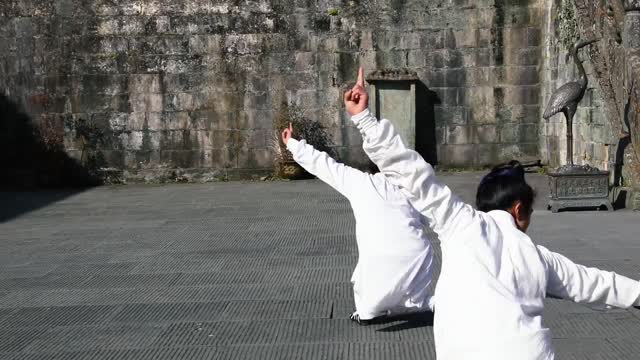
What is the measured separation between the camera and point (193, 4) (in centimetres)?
1515

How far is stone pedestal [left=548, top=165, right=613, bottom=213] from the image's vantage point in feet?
33.9

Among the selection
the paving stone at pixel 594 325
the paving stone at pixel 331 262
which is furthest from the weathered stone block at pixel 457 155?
the paving stone at pixel 594 325

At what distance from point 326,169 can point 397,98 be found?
9545 millimetres

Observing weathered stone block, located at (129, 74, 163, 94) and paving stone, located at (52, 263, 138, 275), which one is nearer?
paving stone, located at (52, 263, 138, 275)

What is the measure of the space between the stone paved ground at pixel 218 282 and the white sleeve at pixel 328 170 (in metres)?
0.92

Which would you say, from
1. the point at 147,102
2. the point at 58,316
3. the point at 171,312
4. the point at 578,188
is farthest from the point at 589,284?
the point at 147,102

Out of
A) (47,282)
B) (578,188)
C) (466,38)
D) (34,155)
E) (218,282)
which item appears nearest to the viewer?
(218,282)

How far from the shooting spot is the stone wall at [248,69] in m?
15.0

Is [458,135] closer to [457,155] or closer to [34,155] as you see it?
[457,155]

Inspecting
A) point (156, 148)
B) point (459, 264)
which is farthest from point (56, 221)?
point (459, 264)

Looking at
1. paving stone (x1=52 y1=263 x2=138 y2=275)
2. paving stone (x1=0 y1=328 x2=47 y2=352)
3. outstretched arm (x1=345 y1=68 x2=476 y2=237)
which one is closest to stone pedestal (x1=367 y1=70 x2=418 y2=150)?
paving stone (x1=52 y1=263 x2=138 y2=275)

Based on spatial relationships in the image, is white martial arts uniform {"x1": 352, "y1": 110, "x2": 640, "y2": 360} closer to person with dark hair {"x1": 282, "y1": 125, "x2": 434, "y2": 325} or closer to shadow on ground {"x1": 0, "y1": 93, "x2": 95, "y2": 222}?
person with dark hair {"x1": 282, "y1": 125, "x2": 434, "y2": 325}

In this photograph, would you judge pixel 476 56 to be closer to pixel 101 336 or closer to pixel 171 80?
pixel 171 80

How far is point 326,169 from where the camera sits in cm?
561
